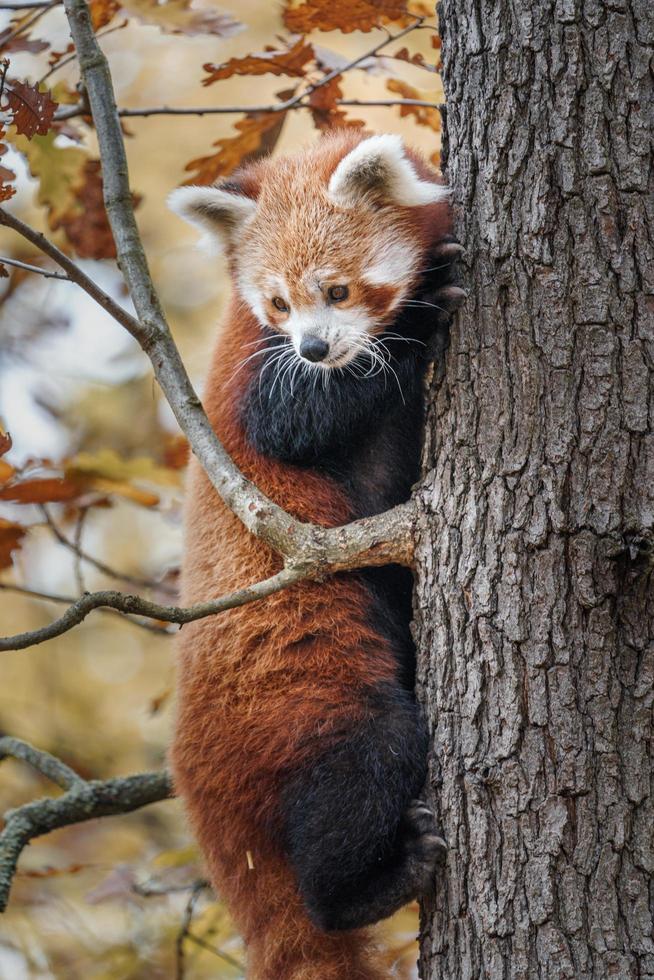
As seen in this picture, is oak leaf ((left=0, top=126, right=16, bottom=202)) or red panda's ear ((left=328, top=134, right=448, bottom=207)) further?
red panda's ear ((left=328, top=134, right=448, bottom=207))

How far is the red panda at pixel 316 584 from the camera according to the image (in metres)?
2.83

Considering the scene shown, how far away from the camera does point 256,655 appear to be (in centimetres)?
324

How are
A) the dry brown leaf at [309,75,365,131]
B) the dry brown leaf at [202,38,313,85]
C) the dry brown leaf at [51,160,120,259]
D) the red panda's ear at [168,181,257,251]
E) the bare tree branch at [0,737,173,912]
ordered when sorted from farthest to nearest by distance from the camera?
the dry brown leaf at [51,160,120,259] < the dry brown leaf at [309,75,365,131] < the red panda's ear at [168,181,257,251] < the bare tree branch at [0,737,173,912] < the dry brown leaf at [202,38,313,85]

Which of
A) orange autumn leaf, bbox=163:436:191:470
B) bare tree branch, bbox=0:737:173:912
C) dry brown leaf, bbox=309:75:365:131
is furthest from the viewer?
orange autumn leaf, bbox=163:436:191:470

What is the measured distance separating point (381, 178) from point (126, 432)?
13.6 ft

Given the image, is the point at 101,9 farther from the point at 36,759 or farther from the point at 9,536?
the point at 36,759

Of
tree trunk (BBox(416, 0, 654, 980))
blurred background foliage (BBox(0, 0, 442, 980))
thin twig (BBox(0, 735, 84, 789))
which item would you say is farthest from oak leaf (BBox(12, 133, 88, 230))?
thin twig (BBox(0, 735, 84, 789))

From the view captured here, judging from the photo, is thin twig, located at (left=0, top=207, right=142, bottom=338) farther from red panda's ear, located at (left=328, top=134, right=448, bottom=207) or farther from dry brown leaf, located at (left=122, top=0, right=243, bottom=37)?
dry brown leaf, located at (left=122, top=0, right=243, bottom=37)

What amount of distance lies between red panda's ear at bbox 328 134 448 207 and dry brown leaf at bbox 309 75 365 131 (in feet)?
1.83

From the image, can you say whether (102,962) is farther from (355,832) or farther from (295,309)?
(295,309)

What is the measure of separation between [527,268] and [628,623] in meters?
0.93

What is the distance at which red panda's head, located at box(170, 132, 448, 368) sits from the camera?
3430 millimetres

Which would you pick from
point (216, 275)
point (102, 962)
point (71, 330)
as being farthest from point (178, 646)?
point (216, 275)

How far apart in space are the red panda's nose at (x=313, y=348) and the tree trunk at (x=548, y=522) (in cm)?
80
